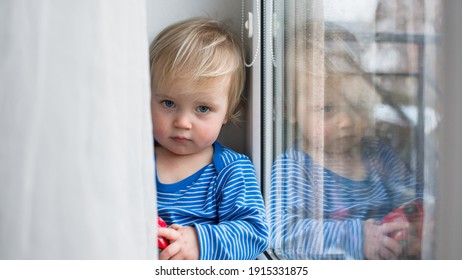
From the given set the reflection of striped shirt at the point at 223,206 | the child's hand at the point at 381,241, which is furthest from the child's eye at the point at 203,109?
the child's hand at the point at 381,241

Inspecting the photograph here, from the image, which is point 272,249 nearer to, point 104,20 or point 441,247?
point 441,247

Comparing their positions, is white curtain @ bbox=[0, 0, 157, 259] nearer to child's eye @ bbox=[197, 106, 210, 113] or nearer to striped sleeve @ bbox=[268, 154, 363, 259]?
striped sleeve @ bbox=[268, 154, 363, 259]

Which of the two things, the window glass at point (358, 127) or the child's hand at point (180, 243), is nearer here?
the window glass at point (358, 127)

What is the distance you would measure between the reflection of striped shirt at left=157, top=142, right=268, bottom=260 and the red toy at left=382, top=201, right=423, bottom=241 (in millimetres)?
539

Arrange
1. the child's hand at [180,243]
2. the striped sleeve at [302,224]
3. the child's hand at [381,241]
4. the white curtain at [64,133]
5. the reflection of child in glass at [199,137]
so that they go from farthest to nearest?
the reflection of child in glass at [199,137] < the child's hand at [180,243] < the striped sleeve at [302,224] < the child's hand at [381,241] < the white curtain at [64,133]

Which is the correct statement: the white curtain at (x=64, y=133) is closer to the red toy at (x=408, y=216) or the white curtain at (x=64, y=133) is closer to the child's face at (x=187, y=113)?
the red toy at (x=408, y=216)

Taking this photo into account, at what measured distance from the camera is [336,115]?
733 mm

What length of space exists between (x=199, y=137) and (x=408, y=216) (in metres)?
0.71

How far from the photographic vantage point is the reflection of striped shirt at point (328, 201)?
1.90 feet

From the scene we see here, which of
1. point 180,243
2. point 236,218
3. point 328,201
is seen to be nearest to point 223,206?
point 236,218

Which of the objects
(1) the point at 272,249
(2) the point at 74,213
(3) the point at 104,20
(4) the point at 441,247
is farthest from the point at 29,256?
(1) the point at 272,249

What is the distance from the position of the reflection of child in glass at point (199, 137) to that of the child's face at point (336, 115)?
298 mm

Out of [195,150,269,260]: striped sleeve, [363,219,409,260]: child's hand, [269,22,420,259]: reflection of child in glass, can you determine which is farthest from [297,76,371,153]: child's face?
[195,150,269,260]: striped sleeve
